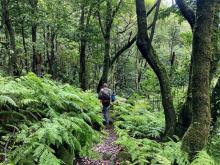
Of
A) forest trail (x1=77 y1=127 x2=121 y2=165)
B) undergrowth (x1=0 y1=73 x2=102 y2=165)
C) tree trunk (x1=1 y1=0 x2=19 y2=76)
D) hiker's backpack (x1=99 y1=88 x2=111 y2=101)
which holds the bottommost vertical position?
forest trail (x1=77 y1=127 x2=121 y2=165)

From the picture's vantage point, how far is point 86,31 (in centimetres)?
2406

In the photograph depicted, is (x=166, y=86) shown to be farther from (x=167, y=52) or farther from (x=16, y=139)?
(x=167, y=52)

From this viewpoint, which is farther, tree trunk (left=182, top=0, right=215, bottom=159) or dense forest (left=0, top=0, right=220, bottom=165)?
tree trunk (left=182, top=0, right=215, bottom=159)

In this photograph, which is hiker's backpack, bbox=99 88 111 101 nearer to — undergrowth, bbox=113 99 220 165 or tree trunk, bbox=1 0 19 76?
undergrowth, bbox=113 99 220 165

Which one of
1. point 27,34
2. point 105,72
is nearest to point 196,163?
point 105,72

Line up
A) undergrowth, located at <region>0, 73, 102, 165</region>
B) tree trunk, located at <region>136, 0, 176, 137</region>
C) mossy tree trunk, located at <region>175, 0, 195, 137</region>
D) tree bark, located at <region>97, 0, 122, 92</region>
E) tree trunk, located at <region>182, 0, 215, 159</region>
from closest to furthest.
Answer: undergrowth, located at <region>0, 73, 102, 165</region>
tree trunk, located at <region>182, 0, 215, 159</region>
mossy tree trunk, located at <region>175, 0, 195, 137</region>
tree trunk, located at <region>136, 0, 176, 137</region>
tree bark, located at <region>97, 0, 122, 92</region>

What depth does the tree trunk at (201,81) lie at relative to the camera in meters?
8.33

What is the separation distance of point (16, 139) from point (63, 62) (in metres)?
32.9

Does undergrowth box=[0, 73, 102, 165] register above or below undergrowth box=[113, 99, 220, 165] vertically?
above

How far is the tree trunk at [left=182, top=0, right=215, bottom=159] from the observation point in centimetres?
833

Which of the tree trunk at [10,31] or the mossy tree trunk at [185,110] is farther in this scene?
the tree trunk at [10,31]

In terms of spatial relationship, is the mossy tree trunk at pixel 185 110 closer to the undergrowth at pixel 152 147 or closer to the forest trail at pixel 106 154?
the undergrowth at pixel 152 147

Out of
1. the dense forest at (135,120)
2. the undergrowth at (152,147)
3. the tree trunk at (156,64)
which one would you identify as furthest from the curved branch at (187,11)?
the undergrowth at (152,147)

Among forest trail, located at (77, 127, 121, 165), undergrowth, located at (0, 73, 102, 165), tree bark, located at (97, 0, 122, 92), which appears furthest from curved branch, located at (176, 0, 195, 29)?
tree bark, located at (97, 0, 122, 92)
